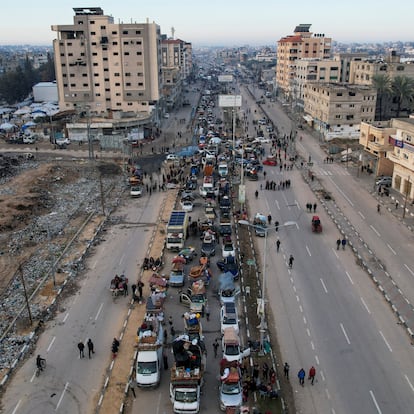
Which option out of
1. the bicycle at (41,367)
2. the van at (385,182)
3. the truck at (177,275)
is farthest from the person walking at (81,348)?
the van at (385,182)

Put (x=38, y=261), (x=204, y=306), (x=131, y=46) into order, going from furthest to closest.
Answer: (x=131, y=46)
(x=38, y=261)
(x=204, y=306)

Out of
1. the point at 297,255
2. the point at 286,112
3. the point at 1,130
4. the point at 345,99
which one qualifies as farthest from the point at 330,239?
the point at 286,112

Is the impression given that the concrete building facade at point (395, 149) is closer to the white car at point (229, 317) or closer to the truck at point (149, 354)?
the white car at point (229, 317)

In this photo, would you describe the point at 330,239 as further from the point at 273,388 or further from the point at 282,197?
the point at 273,388

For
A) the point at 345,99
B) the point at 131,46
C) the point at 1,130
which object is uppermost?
the point at 131,46

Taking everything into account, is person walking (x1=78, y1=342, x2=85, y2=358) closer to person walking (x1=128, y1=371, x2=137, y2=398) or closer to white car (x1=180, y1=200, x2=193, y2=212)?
person walking (x1=128, y1=371, x2=137, y2=398)

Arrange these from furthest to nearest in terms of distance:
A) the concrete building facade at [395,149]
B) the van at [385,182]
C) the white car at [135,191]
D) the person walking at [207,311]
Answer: the van at [385,182] → the white car at [135,191] → the concrete building facade at [395,149] → the person walking at [207,311]
